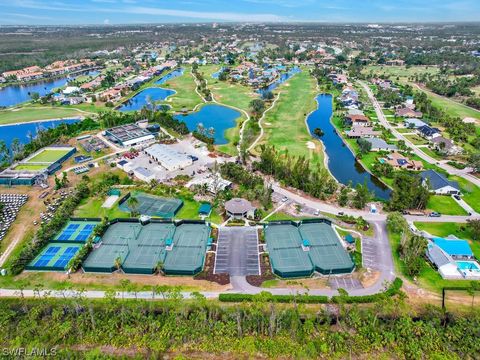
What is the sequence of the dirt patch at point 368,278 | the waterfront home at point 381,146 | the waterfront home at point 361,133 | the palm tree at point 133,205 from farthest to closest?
the waterfront home at point 361,133 < the waterfront home at point 381,146 < the palm tree at point 133,205 < the dirt patch at point 368,278

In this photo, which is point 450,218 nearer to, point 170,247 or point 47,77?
point 170,247

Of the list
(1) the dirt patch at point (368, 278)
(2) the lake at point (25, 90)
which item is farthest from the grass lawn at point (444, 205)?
(2) the lake at point (25, 90)

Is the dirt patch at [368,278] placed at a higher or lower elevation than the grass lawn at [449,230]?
lower

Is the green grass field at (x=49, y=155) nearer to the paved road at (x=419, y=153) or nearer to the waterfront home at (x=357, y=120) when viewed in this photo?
the waterfront home at (x=357, y=120)

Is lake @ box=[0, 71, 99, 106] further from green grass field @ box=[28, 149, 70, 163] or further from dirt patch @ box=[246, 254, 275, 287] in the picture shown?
dirt patch @ box=[246, 254, 275, 287]

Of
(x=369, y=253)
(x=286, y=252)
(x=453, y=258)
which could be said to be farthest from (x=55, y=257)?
(x=453, y=258)

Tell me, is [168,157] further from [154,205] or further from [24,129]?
[24,129]

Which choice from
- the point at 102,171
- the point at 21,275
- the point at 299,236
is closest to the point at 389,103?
the point at 299,236
